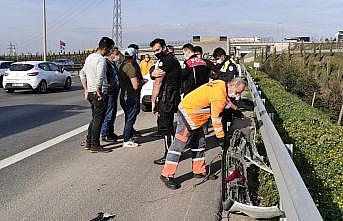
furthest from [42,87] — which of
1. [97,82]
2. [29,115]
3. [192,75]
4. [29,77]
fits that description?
[192,75]

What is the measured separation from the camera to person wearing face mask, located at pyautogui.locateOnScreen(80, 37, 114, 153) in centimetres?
750

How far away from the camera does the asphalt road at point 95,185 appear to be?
4902mm

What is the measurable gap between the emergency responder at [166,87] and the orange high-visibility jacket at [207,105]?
1082 millimetres

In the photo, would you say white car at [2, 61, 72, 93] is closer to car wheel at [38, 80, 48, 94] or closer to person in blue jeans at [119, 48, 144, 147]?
car wheel at [38, 80, 48, 94]

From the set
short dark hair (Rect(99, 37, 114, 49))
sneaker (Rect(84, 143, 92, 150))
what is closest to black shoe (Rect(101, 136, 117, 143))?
sneaker (Rect(84, 143, 92, 150))

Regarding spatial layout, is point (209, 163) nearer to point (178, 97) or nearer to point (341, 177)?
point (178, 97)

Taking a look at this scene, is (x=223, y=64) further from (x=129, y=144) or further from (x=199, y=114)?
(x=199, y=114)

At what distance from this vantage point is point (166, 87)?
693cm

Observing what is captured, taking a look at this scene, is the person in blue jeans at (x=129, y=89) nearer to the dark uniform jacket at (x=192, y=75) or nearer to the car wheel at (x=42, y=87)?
the dark uniform jacket at (x=192, y=75)

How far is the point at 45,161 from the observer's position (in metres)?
7.18

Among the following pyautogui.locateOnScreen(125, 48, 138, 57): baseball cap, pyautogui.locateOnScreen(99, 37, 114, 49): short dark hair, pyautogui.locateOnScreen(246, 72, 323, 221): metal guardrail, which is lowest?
pyautogui.locateOnScreen(246, 72, 323, 221): metal guardrail

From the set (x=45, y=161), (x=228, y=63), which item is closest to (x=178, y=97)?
(x=45, y=161)

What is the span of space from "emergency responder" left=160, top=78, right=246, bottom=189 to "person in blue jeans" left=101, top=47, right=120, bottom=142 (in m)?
2.47

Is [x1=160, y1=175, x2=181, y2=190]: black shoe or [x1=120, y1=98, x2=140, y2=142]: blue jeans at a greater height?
[x1=120, y1=98, x2=140, y2=142]: blue jeans
